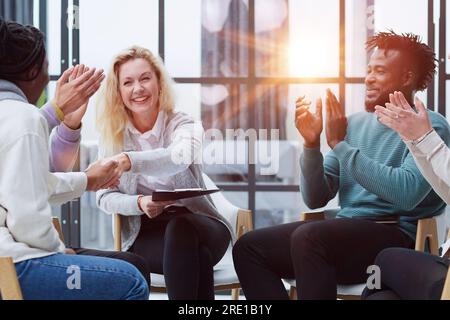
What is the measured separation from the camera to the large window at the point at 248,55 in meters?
2.84

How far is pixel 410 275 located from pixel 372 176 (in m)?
0.45

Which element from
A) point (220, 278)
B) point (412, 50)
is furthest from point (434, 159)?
point (220, 278)

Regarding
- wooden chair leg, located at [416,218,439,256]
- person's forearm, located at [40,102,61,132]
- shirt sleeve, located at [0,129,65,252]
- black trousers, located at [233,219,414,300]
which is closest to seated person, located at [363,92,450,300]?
black trousers, located at [233,219,414,300]

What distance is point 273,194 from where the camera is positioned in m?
2.97

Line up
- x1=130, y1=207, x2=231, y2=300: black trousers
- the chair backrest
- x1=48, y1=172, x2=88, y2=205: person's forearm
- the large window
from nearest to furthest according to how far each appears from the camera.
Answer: x1=48, y1=172, x2=88, y2=205: person's forearm < x1=130, y1=207, x2=231, y2=300: black trousers < the chair backrest < the large window

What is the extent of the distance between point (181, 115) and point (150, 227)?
0.42 meters

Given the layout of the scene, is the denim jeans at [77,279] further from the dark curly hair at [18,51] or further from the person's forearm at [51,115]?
the person's forearm at [51,115]

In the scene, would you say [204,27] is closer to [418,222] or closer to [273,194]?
[273,194]

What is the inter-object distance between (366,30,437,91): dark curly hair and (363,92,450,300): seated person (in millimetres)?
396

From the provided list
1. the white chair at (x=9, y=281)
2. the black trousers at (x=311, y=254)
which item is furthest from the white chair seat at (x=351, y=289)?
the white chair at (x=9, y=281)

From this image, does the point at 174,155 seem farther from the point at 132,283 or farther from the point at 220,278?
the point at 132,283

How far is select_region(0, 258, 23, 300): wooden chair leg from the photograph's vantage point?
1.32 m

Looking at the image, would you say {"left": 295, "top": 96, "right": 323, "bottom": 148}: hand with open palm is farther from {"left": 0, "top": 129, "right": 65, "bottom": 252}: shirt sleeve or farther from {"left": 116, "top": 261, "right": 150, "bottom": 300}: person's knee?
{"left": 0, "top": 129, "right": 65, "bottom": 252}: shirt sleeve
